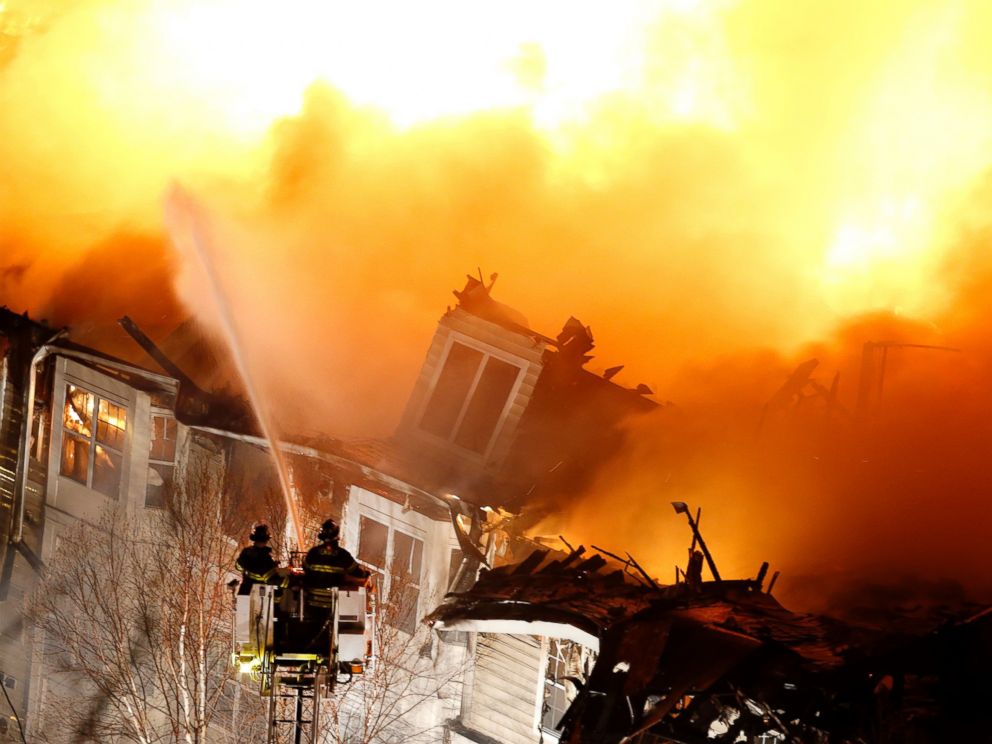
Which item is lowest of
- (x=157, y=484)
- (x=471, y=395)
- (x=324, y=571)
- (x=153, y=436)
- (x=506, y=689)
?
(x=506, y=689)

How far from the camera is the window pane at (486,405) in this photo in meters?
20.2

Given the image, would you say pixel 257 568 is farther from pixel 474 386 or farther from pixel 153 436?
pixel 153 436

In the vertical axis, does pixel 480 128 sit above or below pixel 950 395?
above

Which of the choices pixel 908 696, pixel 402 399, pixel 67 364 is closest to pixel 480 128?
pixel 402 399

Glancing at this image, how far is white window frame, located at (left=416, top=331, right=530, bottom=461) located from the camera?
20.1 metres

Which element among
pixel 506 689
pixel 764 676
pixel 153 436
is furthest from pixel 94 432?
pixel 764 676

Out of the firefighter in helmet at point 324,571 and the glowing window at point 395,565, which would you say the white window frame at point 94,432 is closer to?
the glowing window at point 395,565

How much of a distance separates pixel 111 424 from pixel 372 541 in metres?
6.67

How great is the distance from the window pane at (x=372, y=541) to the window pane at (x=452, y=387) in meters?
2.53

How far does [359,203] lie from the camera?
29031mm

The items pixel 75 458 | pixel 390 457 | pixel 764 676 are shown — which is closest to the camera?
pixel 764 676

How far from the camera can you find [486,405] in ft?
66.4

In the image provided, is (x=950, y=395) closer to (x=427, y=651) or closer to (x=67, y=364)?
(x=427, y=651)

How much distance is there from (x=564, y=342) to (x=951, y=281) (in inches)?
300
